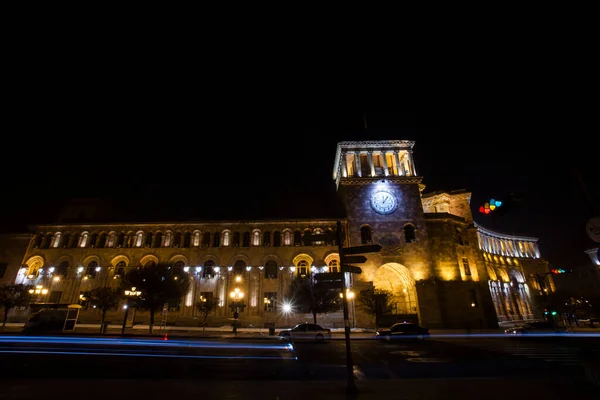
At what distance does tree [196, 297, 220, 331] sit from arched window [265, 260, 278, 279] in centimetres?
627

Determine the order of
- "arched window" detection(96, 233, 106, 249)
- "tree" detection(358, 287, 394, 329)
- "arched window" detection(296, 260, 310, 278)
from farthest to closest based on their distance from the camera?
"arched window" detection(96, 233, 106, 249) < "arched window" detection(296, 260, 310, 278) < "tree" detection(358, 287, 394, 329)

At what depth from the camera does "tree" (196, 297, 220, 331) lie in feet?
104

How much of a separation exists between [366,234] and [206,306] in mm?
20103

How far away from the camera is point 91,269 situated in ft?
119

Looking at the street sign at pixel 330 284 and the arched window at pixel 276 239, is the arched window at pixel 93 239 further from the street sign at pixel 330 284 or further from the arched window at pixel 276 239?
the street sign at pixel 330 284

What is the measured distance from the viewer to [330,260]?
35.8m

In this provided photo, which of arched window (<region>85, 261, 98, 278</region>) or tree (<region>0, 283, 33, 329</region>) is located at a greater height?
arched window (<region>85, 261, 98, 278</region>)

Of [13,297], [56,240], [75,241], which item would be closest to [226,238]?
[75,241]

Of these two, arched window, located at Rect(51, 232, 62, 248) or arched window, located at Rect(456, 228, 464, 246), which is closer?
arched window, located at Rect(51, 232, 62, 248)

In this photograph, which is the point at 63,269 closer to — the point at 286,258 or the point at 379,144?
the point at 286,258

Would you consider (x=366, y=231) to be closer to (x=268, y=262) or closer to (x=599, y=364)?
(x=268, y=262)

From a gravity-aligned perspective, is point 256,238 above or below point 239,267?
above

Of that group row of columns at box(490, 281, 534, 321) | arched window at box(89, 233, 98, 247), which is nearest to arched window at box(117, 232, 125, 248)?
arched window at box(89, 233, 98, 247)

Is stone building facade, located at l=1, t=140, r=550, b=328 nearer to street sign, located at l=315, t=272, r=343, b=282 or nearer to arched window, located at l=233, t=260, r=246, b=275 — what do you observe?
arched window, located at l=233, t=260, r=246, b=275
